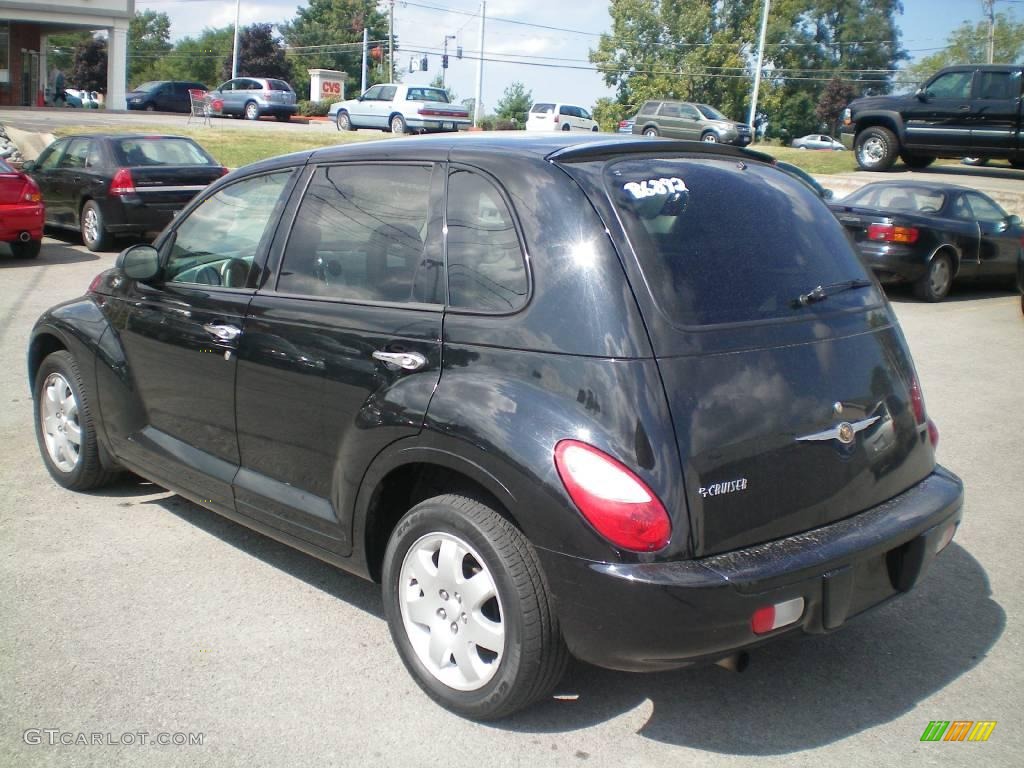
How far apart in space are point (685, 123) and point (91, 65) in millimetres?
68986

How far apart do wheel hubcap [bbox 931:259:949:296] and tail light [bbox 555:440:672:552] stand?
1115cm

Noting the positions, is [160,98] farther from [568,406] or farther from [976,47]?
[976,47]

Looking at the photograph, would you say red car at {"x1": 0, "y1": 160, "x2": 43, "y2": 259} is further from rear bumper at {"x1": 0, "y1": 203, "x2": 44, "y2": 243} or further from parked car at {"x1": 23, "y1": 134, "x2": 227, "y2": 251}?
parked car at {"x1": 23, "y1": 134, "x2": 227, "y2": 251}

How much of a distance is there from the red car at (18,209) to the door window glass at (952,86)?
16.5m

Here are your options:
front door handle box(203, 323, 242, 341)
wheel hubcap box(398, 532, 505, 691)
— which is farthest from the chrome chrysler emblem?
front door handle box(203, 323, 242, 341)

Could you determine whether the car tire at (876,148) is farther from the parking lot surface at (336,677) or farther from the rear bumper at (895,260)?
the parking lot surface at (336,677)

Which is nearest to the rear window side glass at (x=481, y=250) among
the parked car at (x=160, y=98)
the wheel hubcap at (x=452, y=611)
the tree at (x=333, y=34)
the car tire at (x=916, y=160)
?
the wheel hubcap at (x=452, y=611)

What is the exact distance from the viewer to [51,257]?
46.9ft

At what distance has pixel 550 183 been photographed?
3.28 m

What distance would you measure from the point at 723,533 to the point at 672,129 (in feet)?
112

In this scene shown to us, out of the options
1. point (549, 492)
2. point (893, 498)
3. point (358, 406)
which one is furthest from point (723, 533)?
point (358, 406)

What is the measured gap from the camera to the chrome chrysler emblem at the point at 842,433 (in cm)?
318

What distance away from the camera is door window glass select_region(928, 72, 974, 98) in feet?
65.4

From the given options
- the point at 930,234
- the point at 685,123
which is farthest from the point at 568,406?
the point at 685,123
